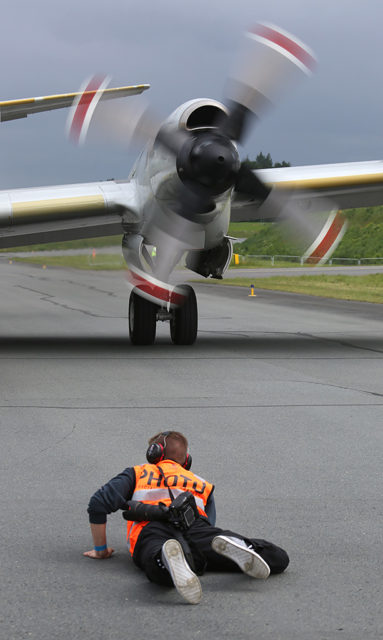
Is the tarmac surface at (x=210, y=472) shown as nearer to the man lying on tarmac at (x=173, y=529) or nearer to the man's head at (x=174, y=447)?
the man lying on tarmac at (x=173, y=529)

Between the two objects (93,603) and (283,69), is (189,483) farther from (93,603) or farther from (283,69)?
(283,69)

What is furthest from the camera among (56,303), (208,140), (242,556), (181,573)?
(56,303)

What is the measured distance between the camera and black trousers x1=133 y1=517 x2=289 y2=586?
4309 mm

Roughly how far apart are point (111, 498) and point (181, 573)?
739 mm

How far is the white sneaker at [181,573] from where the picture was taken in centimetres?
401

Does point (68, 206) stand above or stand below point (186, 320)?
above

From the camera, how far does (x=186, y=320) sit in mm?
15133

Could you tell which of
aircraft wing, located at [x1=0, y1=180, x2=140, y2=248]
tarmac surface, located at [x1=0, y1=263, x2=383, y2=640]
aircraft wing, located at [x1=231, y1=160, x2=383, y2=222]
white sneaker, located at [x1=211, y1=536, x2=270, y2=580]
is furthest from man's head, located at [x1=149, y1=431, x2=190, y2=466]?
aircraft wing, located at [x1=0, y1=180, x2=140, y2=248]

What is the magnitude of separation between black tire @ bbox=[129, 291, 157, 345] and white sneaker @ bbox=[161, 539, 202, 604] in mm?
10883

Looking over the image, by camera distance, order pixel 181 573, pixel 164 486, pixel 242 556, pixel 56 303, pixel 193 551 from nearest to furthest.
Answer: pixel 181 573 < pixel 242 556 < pixel 193 551 < pixel 164 486 < pixel 56 303

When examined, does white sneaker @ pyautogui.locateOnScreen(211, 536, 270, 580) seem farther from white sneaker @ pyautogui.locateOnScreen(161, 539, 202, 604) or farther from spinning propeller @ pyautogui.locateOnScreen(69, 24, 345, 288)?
spinning propeller @ pyautogui.locateOnScreen(69, 24, 345, 288)

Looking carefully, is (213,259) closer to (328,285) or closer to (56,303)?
(56,303)

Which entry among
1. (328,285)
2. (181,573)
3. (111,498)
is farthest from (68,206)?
(328,285)

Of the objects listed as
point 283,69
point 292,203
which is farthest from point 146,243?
point 283,69
